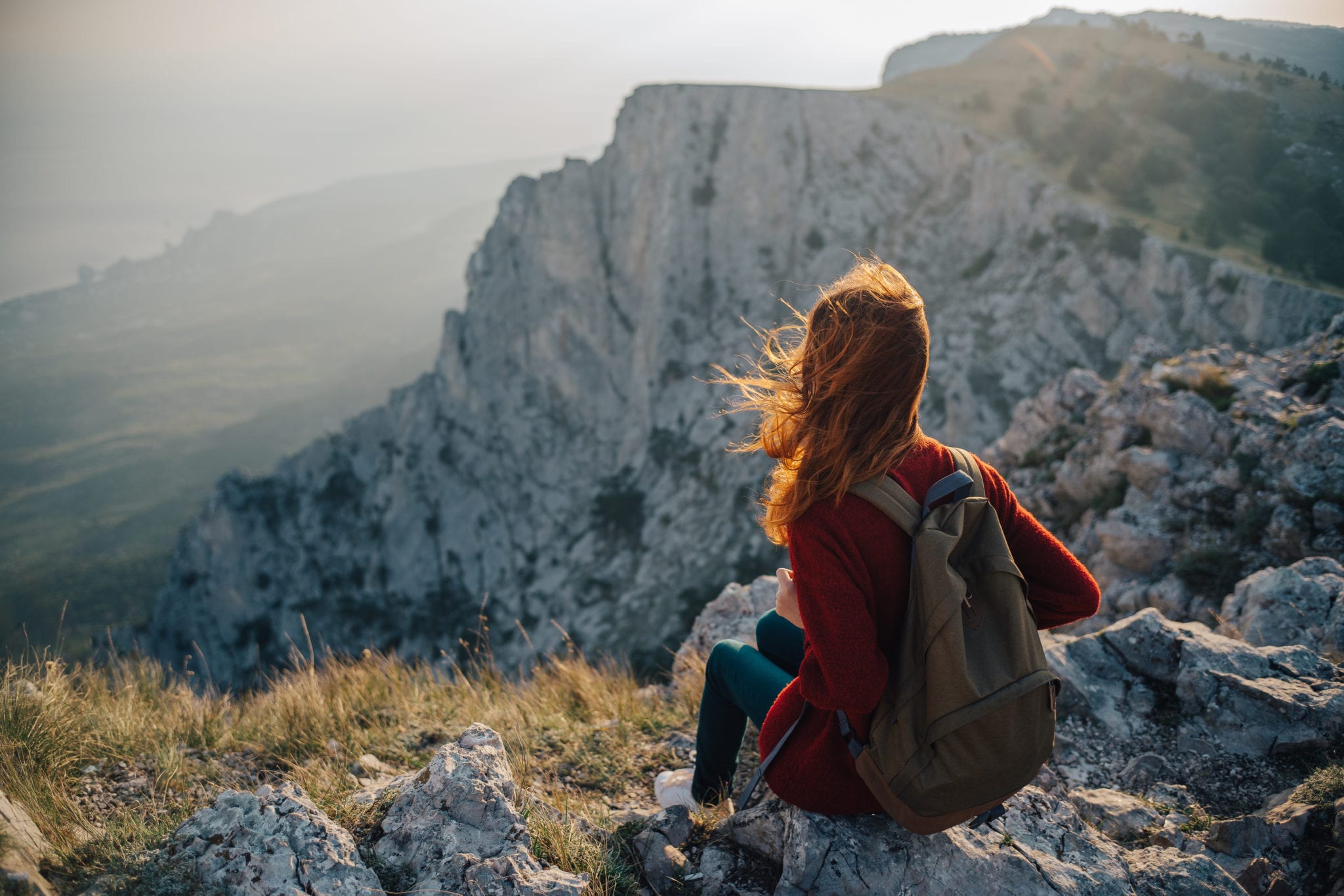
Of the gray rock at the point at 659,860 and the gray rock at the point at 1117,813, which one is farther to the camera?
the gray rock at the point at 1117,813

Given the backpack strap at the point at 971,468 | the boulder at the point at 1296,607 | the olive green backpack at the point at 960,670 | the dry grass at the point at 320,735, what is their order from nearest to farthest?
the olive green backpack at the point at 960,670, the backpack strap at the point at 971,468, the dry grass at the point at 320,735, the boulder at the point at 1296,607

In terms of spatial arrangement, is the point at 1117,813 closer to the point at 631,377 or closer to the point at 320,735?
the point at 320,735

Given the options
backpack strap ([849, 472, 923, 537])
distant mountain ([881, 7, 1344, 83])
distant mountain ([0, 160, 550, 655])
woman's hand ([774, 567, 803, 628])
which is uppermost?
distant mountain ([881, 7, 1344, 83])

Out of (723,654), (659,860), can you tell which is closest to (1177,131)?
(723,654)

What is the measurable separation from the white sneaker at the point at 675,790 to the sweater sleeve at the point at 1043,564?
2195 mm

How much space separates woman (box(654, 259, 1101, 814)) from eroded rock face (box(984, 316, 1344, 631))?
14.5ft

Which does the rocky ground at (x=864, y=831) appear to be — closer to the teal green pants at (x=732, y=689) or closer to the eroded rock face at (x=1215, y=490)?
the teal green pants at (x=732, y=689)

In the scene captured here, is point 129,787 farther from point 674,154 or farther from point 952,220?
point 674,154

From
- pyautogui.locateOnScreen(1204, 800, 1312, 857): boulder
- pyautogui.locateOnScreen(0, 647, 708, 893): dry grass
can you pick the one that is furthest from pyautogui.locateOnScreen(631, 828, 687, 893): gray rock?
pyautogui.locateOnScreen(1204, 800, 1312, 857): boulder

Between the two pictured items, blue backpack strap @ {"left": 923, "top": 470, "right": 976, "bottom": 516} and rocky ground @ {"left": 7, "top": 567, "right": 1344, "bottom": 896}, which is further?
rocky ground @ {"left": 7, "top": 567, "right": 1344, "bottom": 896}

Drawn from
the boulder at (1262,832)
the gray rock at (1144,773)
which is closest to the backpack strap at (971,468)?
the boulder at (1262,832)

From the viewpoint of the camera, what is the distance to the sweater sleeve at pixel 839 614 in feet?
6.80

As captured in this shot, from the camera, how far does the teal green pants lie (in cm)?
304

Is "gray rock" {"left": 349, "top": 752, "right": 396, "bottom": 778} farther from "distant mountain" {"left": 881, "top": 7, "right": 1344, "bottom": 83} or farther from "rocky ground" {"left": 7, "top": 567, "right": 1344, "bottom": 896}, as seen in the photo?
"distant mountain" {"left": 881, "top": 7, "right": 1344, "bottom": 83}
